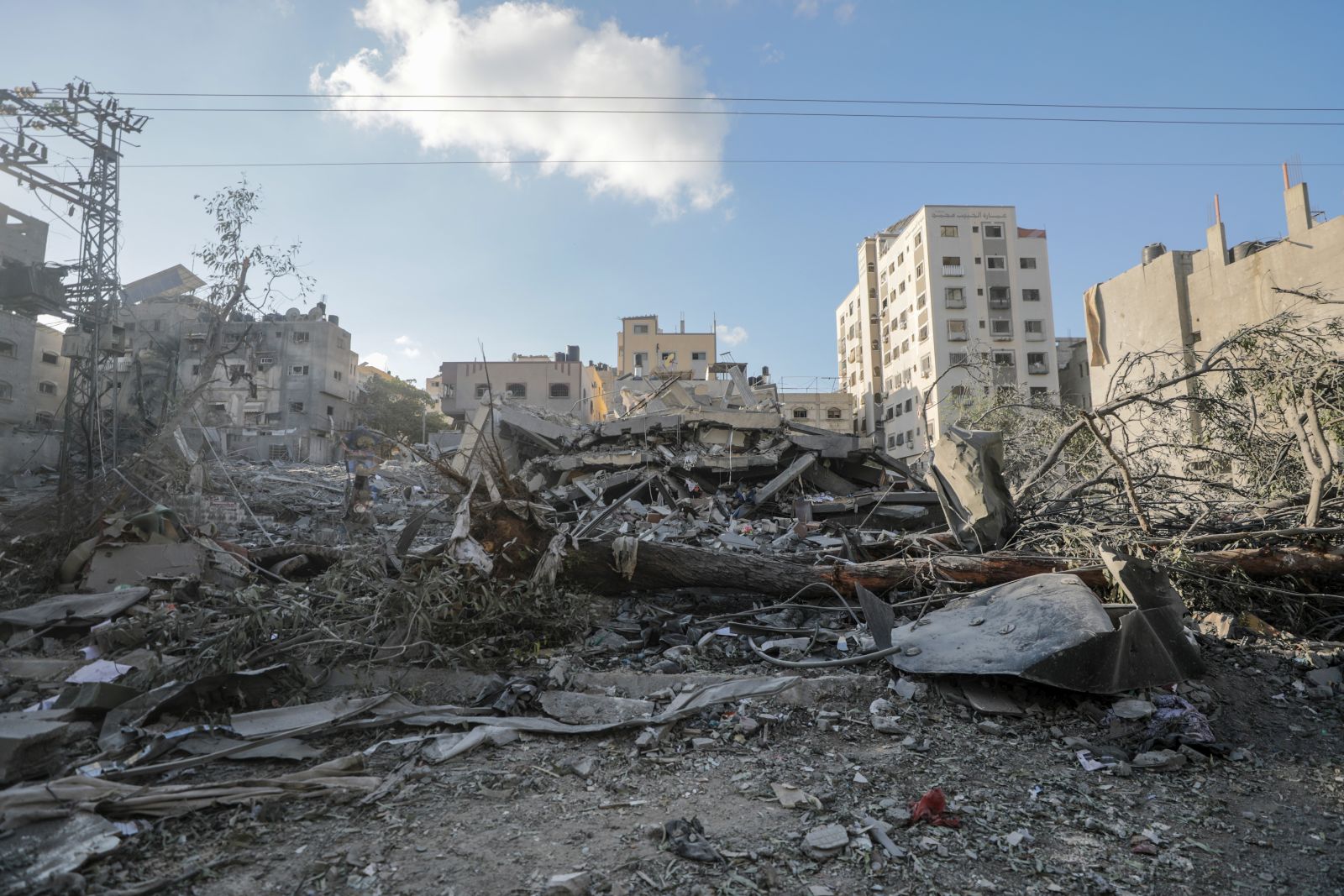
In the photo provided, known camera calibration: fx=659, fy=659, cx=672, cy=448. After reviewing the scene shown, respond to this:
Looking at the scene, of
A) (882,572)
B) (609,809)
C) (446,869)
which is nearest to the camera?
(446,869)

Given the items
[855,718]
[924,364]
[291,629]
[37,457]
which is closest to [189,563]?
[291,629]

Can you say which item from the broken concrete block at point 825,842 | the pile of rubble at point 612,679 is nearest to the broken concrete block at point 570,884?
the pile of rubble at point 612,679

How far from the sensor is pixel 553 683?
12.5 ft

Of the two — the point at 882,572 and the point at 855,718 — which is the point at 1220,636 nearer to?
the point at 882,572

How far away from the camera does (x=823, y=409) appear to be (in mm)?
46250

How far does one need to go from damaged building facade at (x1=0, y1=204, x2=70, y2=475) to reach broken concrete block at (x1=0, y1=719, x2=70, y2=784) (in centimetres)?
1851

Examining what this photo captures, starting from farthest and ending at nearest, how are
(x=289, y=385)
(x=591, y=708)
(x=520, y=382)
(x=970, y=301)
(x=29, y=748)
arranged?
(x=520, y=382) < (x=970, y=301) < (x=289, y=385) < (x=591, y=708) < (x=29, y=748)

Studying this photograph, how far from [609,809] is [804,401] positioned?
44.3 metres

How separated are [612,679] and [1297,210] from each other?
2070 centimetres

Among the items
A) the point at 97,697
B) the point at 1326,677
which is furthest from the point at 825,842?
the point at 1326,677

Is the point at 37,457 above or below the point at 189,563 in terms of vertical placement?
above

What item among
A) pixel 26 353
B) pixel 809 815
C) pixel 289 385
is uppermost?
pixel 289 385

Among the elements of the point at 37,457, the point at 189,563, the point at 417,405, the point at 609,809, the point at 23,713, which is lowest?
the point at 609,809

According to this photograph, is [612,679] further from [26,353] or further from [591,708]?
[26,353]
